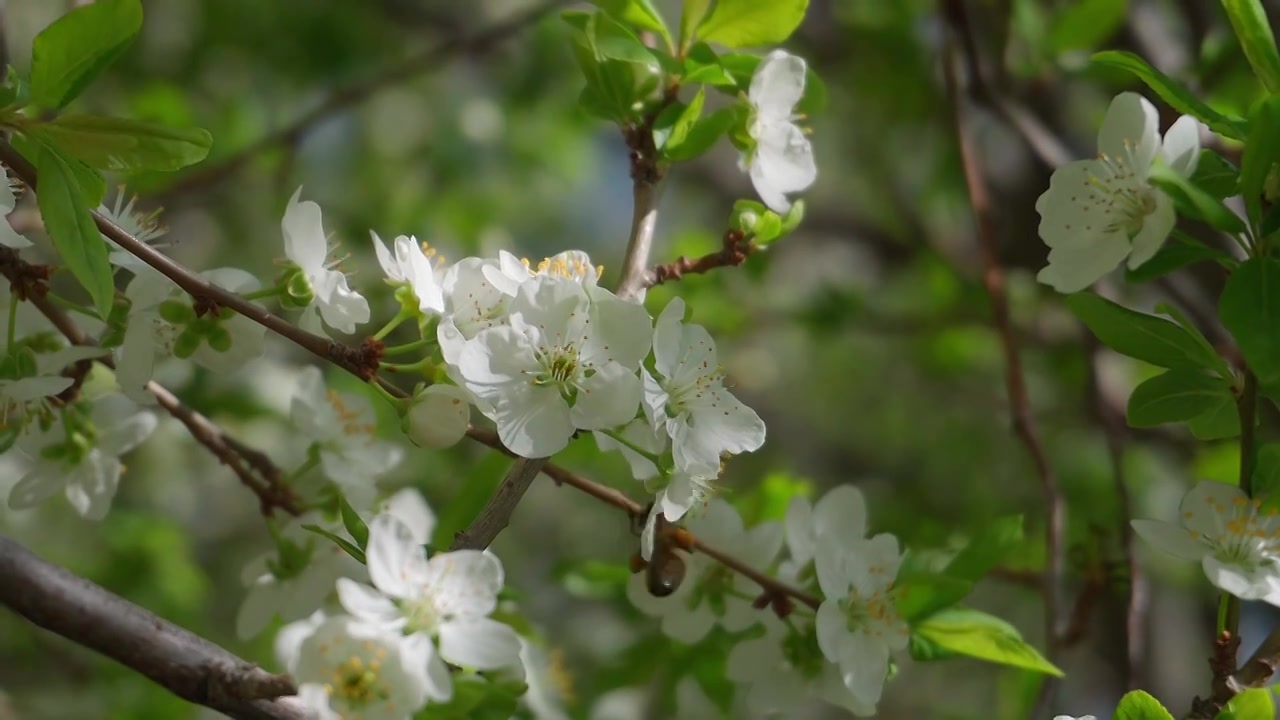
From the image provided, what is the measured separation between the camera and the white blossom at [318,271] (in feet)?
2.75

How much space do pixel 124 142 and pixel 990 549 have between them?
718mm

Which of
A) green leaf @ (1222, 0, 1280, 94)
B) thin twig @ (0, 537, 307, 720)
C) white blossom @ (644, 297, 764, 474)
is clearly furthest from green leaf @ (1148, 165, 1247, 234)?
thin twig @ (0, 537, 307, 720)

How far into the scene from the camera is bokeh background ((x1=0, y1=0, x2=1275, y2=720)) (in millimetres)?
1616

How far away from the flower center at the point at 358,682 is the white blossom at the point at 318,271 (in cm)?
26

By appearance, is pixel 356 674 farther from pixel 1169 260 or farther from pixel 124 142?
pixel 1169 260

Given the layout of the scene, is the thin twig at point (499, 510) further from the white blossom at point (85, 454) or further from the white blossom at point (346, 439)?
the white blossom at point (85, 454)

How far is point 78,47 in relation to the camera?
0.74m

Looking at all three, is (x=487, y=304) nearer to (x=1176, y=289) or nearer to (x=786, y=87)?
(x=786, y=87)

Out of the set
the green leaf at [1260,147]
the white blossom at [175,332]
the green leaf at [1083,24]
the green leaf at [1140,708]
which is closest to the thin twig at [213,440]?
the white blossom at [175,332]

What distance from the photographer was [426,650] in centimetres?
68

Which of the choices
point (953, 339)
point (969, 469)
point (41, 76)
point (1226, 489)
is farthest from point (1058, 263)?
point (969, 469)

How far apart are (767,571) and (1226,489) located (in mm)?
370

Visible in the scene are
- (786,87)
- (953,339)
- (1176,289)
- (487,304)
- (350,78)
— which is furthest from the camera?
(350,78)

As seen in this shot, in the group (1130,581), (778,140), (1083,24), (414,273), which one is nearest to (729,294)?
(1083,24)
